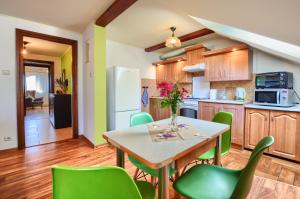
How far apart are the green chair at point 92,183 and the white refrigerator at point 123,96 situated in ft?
8.42

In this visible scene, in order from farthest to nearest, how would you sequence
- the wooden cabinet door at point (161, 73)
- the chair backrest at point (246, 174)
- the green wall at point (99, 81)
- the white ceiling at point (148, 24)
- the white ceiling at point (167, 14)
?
the wooden cabinet door at point (161, 73), the green wall at point (99, 81), the white ceiling at point (148, 24), the white ceiling at point (167, 14), the chair backrest at point (246, 174)

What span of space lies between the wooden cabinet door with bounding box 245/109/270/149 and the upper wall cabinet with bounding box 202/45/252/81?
74cm

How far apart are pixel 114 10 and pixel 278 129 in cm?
314

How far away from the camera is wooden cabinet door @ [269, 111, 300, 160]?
7.43ft

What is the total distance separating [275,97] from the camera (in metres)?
2.49

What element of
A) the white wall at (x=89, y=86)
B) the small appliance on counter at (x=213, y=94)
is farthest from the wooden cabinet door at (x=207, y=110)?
the white wall at (x=89, y=86)

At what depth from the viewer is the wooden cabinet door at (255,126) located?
2.54 meters

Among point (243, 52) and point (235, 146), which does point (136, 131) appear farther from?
point (243, 52)

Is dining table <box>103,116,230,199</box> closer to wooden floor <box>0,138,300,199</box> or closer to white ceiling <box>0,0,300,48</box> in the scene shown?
wooden floor <box>0,138,300,199</box>

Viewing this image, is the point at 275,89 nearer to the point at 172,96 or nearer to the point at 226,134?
the point at 226,134

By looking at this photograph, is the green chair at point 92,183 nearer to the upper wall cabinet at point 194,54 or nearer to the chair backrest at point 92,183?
the chair backrest at point 92,183

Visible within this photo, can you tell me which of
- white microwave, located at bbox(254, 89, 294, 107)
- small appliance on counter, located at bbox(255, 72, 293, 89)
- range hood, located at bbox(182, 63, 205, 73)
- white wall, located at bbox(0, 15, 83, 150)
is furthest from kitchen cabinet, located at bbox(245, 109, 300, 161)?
white wall, located at bbox(0, 15, 83, 150)

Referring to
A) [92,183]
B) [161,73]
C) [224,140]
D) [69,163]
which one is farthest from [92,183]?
[161,73]

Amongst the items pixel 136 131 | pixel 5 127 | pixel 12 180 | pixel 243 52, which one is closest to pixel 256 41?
pixel 243 52
